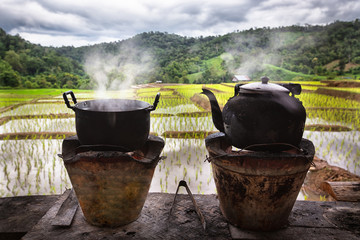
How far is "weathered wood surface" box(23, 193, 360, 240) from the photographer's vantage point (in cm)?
178

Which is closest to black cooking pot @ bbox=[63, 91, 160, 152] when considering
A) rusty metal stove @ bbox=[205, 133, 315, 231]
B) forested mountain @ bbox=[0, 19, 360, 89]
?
rusty metal stove @ bbox=[205, 133, 315, 231]

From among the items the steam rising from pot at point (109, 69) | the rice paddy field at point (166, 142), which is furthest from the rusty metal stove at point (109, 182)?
the steam rising from pot at point (109, 69)

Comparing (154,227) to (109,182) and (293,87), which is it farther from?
(293,87)

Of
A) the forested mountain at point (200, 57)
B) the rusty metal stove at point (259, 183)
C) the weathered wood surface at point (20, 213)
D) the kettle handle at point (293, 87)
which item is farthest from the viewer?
the forested mountain at point (200, 57)

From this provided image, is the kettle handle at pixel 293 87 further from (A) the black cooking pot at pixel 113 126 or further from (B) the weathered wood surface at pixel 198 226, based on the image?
(A) the black cooking pot at pixel 113 126

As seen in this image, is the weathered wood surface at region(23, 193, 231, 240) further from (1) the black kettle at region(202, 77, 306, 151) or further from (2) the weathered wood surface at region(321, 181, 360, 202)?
(2) the weathered wood surface at region(321, 181, 360, 202)

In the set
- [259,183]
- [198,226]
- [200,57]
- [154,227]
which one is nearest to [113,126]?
[154,227]

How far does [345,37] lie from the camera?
16781 millimetres

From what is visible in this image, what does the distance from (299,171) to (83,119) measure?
163cm

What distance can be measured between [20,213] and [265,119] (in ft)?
7.38

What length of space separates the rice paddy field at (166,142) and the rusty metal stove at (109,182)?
114cm

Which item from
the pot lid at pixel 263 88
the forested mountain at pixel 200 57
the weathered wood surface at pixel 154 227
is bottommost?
the weathered wood surface at pixel 154 227

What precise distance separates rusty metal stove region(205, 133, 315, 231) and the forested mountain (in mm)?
3924

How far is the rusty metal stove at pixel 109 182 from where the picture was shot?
1.74 meters
